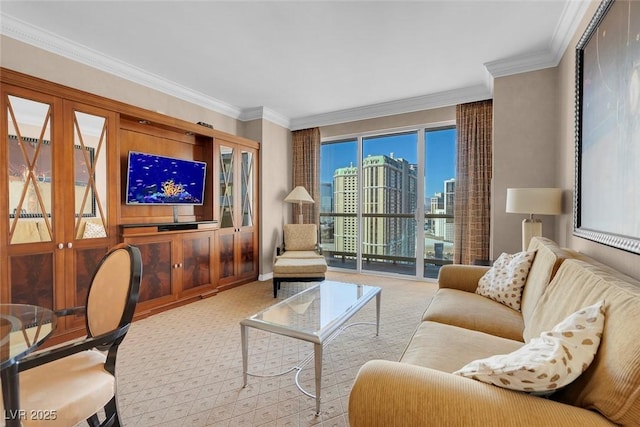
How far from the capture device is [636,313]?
0.79 meters

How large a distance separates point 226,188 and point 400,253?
2.94 m

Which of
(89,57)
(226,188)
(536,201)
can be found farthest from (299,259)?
(89,57)

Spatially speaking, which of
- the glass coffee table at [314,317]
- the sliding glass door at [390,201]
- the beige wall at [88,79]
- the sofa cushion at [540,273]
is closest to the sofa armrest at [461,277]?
the sofa cushion at [540,273]

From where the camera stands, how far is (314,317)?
1961 mm

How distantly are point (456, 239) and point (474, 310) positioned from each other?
2.25 metres

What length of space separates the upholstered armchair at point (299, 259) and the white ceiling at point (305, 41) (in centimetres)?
204

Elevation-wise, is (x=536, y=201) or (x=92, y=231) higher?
(x=536, y=201)

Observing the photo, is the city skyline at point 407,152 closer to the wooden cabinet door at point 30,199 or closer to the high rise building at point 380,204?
the high rise building at point 380,204

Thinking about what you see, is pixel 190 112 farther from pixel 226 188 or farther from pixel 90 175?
pixel 90 175

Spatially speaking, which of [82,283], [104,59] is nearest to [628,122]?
[82,283]

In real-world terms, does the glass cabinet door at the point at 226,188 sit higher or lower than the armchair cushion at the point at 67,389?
higher

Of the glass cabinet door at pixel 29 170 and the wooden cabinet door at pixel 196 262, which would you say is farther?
the wooden cabinet door at pixel 196 262

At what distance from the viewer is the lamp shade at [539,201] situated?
7.65ft

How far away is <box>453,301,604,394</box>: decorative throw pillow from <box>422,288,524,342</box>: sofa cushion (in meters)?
0.82
